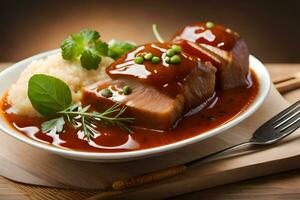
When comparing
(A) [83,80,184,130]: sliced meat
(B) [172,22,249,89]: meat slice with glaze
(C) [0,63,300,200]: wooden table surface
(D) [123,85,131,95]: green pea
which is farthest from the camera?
(B) [172,22,249,89]: meat slice with glaze

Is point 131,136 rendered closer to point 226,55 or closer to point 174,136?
point 174,136

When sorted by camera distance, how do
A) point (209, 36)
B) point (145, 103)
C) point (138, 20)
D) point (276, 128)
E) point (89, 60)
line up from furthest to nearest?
point (138, 20) → point (209, 36) → point (89, 60) → point (276, 128) → point (145, 103)

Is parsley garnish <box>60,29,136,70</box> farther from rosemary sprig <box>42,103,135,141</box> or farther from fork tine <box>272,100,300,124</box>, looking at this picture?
fork tine <box>272,100,300,124</box>

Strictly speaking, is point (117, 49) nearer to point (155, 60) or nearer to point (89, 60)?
point (89, 60)

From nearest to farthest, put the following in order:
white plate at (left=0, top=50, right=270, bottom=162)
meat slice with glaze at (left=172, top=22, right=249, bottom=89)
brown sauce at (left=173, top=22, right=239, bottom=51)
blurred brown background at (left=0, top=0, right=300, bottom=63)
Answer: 1. white plate at (left=0, top=50, right=270, bottom=162)
2. meat slice with glaze at (left=172, top=22, right=249, bottom=89)
3. brown sauce at (left=173, top=22, right=239, bottom=51)
4. blurred brown background at (left=0, top=0, right=300, bottom=63)

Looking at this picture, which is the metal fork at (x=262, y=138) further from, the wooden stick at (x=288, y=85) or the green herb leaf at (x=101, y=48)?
the green herb leaf at (x=101, y=48)

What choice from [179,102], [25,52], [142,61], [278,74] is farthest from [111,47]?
[25,52]

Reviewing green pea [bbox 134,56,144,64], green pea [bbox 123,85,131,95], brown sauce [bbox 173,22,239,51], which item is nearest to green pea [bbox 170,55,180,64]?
green pea [bbox 134,56,144,64]

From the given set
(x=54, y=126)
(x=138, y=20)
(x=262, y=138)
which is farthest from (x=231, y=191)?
(x=138, y=20)
